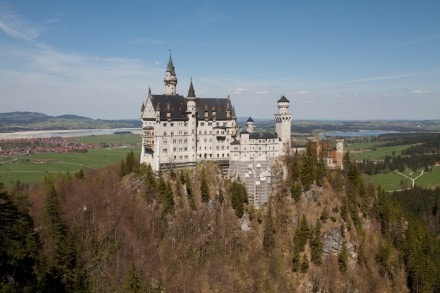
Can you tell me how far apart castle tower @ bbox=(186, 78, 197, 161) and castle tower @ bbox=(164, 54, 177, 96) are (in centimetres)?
803

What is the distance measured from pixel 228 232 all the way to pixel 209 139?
76.9 ft

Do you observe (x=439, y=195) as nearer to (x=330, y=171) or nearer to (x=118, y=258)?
(x=330, y=171)

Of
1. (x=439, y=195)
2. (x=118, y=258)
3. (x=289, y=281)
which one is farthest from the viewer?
(x=439, y=195)

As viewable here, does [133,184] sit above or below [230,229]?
above

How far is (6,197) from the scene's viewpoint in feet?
201

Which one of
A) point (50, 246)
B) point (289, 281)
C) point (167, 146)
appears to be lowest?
point (289, 281)

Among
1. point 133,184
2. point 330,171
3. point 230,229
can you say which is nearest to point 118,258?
point 133,184

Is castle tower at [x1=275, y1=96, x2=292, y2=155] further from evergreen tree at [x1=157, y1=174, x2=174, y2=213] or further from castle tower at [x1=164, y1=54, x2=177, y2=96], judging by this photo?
evergreen tree at [x1=157, y1=174, x2=174, y2=213]

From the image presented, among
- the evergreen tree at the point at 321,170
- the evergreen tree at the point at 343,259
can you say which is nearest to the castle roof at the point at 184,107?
the evergreen tree at the point at 321,170

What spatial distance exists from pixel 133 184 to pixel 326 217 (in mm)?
43853

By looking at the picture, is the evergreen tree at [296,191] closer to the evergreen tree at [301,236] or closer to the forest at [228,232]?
the forest at [228,232]

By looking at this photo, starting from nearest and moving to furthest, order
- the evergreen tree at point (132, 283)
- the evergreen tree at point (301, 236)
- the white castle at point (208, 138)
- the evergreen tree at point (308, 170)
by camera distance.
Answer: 1. the evergreen tree at point (132, 283)
2. the evergreen tree at point (301, 236)
3. the white castle at point (208, 138)
4. the evergreen tree at point (308, 170)

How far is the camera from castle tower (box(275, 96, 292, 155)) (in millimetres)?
99750

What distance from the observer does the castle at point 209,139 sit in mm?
93100
